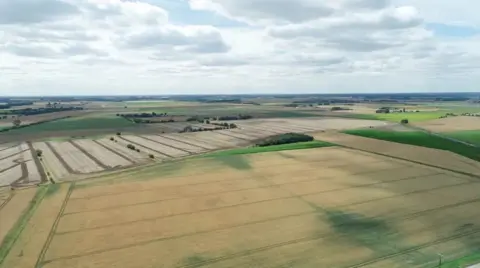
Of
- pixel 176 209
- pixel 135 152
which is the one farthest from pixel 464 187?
pixel 135 152

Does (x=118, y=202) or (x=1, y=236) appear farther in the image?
(x=118, y=202)

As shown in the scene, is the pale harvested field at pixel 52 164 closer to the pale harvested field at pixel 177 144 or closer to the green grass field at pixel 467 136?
the pale harvested field at pixel 177 144

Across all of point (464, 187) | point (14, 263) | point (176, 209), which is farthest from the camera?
point (464, 187)

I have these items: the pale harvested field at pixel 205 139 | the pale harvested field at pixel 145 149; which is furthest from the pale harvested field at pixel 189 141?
the pale harvested field at pixel 145 149

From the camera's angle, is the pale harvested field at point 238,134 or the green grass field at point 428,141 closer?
the green grass field at point 428,141

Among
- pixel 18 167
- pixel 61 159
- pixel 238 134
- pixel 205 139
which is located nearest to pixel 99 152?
pixel 61 159

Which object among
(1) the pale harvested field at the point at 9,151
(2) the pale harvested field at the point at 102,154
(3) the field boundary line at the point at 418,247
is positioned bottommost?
(3) the field boundary line at the point at 418,247

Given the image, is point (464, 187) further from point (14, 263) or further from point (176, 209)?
point (14, 263)
